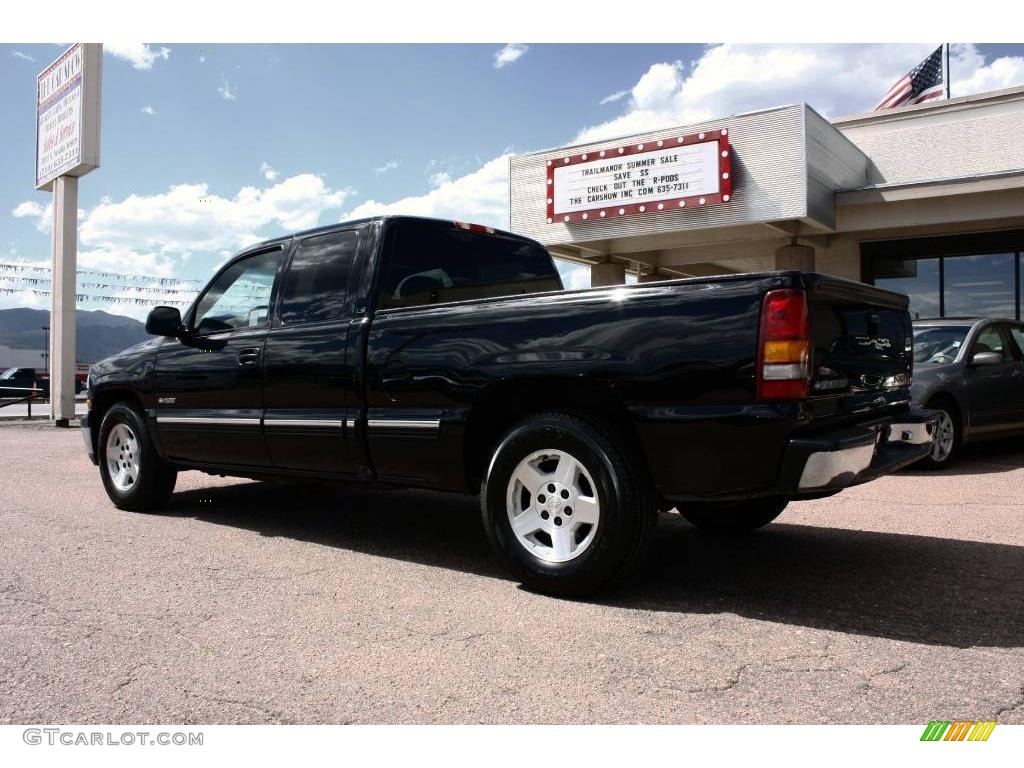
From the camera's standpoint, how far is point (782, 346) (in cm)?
325

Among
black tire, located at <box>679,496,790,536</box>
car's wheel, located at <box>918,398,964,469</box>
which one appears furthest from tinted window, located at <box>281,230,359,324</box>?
car's wheel, located at <box>918,398,964,469</box>

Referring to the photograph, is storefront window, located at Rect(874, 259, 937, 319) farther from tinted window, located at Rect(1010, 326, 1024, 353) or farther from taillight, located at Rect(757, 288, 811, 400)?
taillight, located at Rect(757, 288, 811, 400)

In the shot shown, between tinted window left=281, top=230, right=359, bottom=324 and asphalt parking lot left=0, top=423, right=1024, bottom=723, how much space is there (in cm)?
139

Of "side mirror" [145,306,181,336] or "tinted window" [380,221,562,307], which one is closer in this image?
"tinted window" [380,221,562,307]

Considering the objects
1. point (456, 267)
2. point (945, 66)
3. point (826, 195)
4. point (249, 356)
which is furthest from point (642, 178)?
point (249, 356)

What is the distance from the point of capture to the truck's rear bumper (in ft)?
10.7

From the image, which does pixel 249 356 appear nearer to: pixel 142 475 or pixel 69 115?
pixel 142 475

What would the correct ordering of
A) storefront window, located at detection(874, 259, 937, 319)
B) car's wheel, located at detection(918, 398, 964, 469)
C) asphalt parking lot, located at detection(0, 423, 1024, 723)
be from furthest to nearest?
storefront window, located at detection(874, 259, 937, 319) < car's wheel, located at detection(918, 398, 964, 469) < asphalt parking lot, located at detection(0, 423, 1024, 723)

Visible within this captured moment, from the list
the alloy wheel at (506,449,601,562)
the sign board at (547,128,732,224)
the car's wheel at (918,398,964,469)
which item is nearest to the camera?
the alloy wheel at (506,449,601,562)

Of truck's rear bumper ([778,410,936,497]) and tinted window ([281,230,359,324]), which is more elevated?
tinted window ([281,230,359,324])

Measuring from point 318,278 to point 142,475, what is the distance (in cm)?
217

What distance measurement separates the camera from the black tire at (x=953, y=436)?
7.85 meters

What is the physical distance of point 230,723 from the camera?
2518mm

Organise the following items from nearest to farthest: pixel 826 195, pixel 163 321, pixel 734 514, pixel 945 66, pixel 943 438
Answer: pixel 734 514, pixel 163 321, pixel 943 438, pixel 826 195, pixel 945 66
